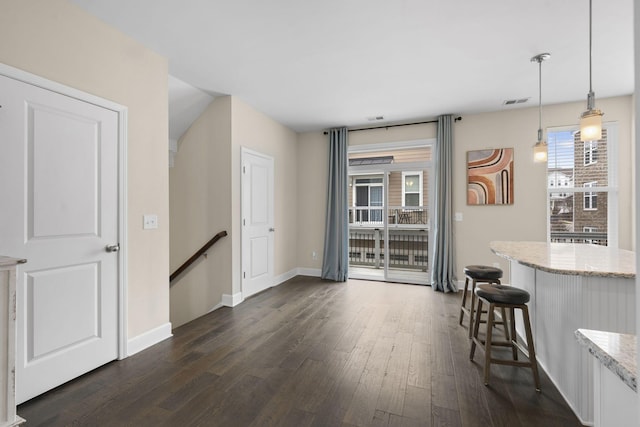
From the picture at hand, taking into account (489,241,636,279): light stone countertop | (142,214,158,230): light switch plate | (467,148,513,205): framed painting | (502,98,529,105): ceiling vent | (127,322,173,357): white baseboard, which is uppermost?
(502,98,529,105): ceiling vent

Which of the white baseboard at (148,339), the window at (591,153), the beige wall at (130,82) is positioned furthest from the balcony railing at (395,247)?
the beige wall at (130,82)

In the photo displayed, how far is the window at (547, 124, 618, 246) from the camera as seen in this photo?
400cm

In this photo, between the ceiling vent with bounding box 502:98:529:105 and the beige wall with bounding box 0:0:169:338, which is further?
the ceiling vent with bounding box 502:98:529:105

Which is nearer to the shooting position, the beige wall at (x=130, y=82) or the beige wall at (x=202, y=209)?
the beige wall at (x=130, y=82)

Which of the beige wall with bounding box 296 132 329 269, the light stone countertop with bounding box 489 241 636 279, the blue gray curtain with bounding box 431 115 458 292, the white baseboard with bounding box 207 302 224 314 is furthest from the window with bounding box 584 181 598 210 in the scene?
the white baseboard with bounding box 207 302 224 314

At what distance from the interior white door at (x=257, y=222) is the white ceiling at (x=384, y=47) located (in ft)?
3.18

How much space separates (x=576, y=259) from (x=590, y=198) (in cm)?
294

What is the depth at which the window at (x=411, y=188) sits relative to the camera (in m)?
5.02

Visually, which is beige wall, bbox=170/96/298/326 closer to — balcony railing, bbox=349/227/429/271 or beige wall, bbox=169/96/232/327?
beige wall, bbox=169/96/232/327

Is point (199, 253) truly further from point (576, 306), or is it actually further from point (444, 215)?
point (576, 306)

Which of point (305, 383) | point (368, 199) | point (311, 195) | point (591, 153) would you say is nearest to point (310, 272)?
point (311, 195)

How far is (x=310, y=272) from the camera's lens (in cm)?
553

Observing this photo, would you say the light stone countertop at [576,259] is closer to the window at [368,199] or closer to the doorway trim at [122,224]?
the window at [368,199]

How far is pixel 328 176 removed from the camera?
17.2ft
